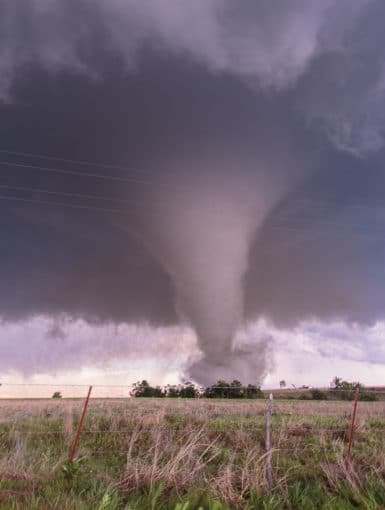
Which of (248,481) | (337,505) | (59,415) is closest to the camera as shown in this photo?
(337,505)

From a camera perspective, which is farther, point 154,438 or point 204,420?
point 204,420

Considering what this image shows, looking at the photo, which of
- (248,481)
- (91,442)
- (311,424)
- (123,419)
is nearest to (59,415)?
(123,419)

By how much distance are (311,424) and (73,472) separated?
36.7 ft

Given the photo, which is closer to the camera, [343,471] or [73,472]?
[73,472]

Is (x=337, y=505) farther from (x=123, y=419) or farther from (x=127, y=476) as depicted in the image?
(x=123, y=419)

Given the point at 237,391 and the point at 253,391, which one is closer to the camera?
the point at 253,391

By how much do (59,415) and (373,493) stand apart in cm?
1412

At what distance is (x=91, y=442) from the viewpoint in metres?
12.1

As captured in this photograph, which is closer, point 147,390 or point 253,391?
point 253,391

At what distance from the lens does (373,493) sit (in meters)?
6.97

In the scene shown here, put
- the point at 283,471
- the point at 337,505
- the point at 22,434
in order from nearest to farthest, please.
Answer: the point at 337,505 < the point at 283,471 < the point at 22,434

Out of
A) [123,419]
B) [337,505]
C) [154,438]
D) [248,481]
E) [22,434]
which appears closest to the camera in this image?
[337,505]

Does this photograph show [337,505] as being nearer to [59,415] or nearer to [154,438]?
[154,438]

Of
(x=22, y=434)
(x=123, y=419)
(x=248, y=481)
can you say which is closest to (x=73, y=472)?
(x=248, y=481)
